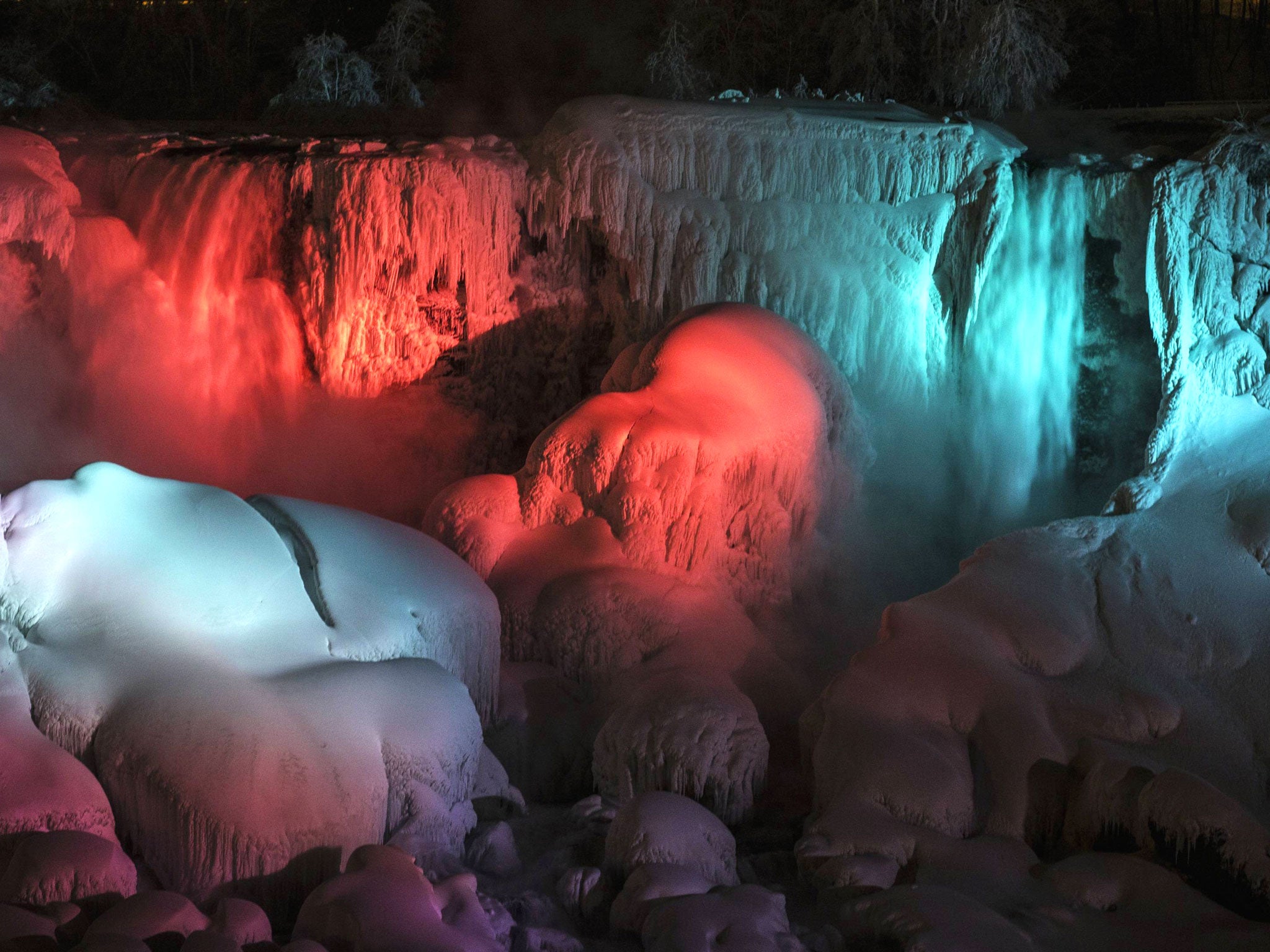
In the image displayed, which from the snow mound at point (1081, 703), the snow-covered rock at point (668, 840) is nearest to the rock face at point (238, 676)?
the snow-covered rock at point (668, 840)

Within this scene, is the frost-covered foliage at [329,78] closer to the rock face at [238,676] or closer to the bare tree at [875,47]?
the bare tree at [875,47]

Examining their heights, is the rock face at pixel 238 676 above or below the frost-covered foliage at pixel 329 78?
below

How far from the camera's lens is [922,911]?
195 inches

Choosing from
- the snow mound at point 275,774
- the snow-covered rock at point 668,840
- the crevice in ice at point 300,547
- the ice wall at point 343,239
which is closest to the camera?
the snow mound at point 275,774

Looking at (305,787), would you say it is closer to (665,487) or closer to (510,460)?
(665,487)

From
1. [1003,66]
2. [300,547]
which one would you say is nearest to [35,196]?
[300,547]

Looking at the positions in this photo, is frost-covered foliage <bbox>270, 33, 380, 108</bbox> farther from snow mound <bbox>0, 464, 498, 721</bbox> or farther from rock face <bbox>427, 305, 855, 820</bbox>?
snow mound <bbox>0, 464, 498, 721</bbox>

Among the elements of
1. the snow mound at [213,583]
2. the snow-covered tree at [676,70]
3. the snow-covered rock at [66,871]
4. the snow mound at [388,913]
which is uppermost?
the snow-covered tree at [676,70]

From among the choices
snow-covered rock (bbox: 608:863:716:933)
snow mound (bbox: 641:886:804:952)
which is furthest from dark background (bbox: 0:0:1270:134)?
snow mound (bbox: 641:886:804:952)

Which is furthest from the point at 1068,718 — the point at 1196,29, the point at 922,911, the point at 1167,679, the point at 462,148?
the point at 1196,29

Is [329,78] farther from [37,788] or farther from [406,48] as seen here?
[37,788]

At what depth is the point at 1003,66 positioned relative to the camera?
12.6 meters

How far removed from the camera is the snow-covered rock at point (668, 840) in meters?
5.41

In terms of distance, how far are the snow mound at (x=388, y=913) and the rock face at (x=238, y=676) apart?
1.19 ft
